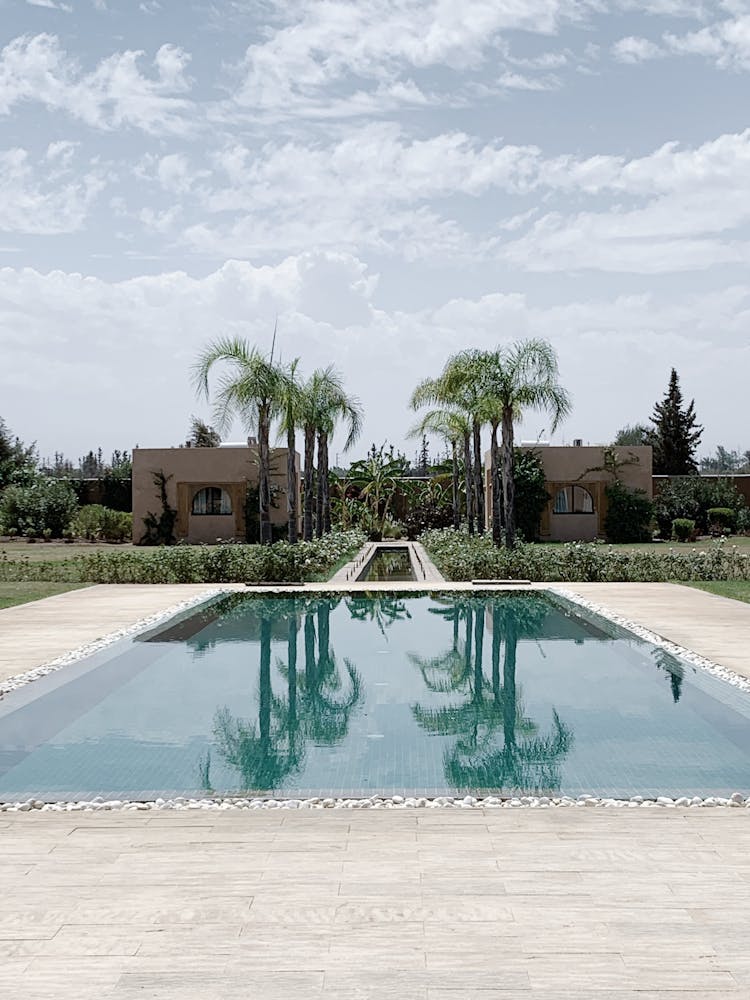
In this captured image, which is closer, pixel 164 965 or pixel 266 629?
pixel 164 965

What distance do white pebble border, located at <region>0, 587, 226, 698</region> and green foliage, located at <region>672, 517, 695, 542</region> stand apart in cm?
1800

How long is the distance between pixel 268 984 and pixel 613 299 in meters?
21.2

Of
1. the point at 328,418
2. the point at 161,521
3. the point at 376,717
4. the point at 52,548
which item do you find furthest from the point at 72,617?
the point at 161,521

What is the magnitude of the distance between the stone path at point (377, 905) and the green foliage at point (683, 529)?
25.4 meters

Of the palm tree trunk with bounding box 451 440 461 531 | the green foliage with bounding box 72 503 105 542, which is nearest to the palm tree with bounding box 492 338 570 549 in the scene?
the palm tree trunk with bounding box 451 440 461 531

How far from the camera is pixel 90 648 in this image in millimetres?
10289

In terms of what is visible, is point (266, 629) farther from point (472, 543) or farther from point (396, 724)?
point (472, 543)

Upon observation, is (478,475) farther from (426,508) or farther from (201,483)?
(201,483)

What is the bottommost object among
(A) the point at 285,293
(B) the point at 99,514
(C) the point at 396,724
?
(C) the point at 396,724

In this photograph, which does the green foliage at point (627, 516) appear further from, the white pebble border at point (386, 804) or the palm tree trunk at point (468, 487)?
the white pebble border at point (386, 804)

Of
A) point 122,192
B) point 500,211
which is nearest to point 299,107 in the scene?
point 122,192

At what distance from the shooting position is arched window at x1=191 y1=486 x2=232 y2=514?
99.8 ft

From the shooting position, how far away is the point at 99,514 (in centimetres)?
3116

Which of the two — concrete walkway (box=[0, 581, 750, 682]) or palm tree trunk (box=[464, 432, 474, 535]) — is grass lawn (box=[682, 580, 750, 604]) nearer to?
concrete walkway (box=[0, 581, 750, 682])
